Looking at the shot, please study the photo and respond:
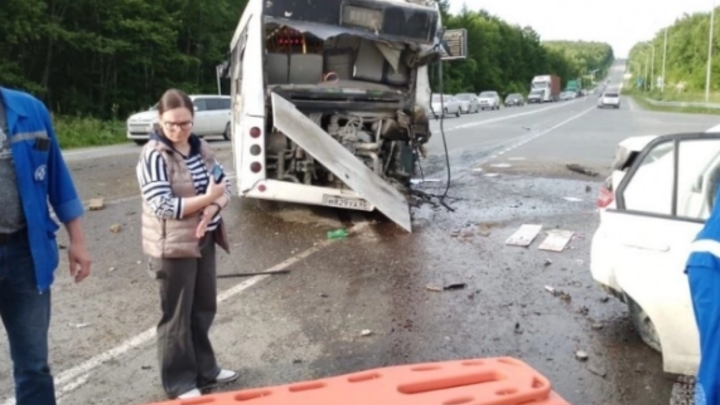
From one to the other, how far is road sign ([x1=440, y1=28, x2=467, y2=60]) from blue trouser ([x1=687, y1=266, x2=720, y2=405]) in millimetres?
7212

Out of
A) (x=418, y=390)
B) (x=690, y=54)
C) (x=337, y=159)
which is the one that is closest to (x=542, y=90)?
(x=690, y=54)

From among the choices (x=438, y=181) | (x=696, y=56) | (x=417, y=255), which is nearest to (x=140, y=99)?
(x=438, y=181)

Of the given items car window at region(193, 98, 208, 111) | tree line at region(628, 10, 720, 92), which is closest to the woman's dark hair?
car window at region(193, 98, 208, 111)

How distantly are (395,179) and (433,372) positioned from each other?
21.1ft

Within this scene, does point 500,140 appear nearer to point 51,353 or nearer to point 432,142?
point 432,142

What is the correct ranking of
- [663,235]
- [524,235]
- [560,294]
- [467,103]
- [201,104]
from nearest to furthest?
[663,235] → [560,294] → [524,235] → [201,104] → [467,103]

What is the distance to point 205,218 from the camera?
3.67m

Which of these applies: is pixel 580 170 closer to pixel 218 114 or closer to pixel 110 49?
pixel 218 114

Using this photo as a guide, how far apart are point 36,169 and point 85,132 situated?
2288 cm

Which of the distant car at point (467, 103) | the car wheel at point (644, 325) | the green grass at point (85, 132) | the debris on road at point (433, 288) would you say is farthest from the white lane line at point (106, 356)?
the distant car at point (467, 103)

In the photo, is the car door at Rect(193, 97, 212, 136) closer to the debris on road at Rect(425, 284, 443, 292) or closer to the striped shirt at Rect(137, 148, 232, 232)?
the debris on road at Rect(425, 284, 443, 292)

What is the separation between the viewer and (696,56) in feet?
287

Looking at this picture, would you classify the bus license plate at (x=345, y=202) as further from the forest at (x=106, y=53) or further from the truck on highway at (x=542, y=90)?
the truck on highway at (x=542, y=90)

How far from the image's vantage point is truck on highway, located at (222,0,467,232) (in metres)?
7.99
